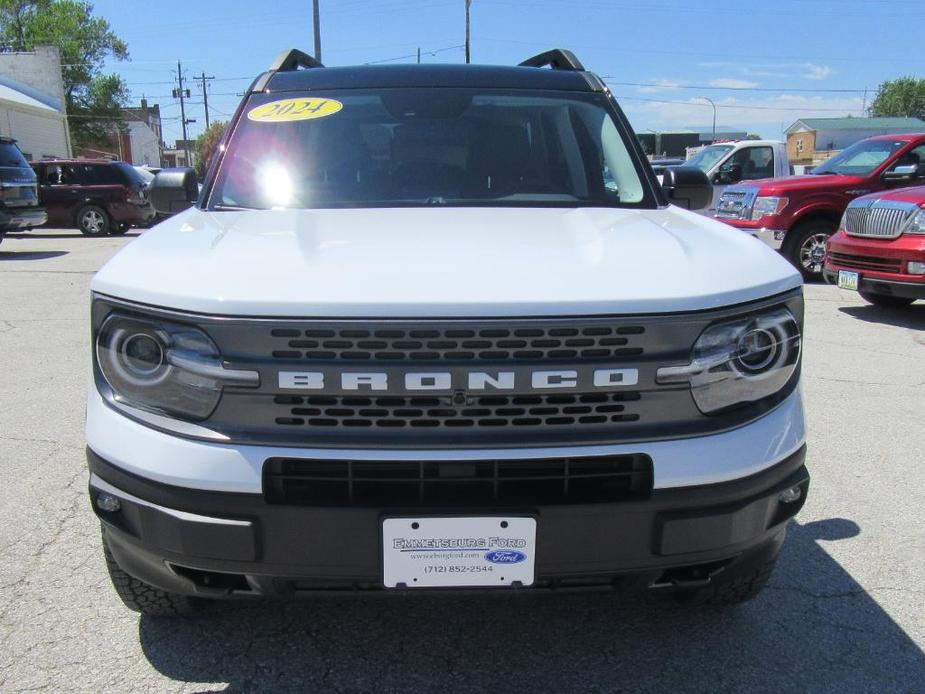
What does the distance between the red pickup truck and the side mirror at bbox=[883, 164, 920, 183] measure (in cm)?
9

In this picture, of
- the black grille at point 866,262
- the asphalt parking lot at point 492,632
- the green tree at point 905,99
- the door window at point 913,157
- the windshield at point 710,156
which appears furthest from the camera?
the green tree at point 905,99

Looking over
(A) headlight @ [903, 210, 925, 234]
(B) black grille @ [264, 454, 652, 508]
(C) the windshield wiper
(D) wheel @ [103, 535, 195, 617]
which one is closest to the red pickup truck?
(A) headlight @ [903, 210, 925, 234]

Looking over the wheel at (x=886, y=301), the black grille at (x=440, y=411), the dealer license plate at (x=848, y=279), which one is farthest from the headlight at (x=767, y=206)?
the black grille at (x=440, y=411)

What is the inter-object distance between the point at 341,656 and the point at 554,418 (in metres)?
1.11

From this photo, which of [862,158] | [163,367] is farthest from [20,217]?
[163,367]

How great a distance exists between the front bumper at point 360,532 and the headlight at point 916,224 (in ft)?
22.3

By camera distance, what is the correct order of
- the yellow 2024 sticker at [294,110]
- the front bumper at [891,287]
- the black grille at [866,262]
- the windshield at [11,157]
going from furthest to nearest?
the windshield at [11,157] < the black grille at [866,262] < the front bumper at [891,287] < the yellow 2024 sticker at [294,110]

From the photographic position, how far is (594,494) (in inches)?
75.2

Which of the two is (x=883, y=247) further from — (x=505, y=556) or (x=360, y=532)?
(x=360, y=532)

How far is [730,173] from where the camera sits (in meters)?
14.0

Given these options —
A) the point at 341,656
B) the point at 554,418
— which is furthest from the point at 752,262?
the point at 341,656

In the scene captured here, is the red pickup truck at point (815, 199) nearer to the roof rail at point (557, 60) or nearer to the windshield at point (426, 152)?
the roof rail at point (557, 60)

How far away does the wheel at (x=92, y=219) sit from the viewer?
18141 millimetres

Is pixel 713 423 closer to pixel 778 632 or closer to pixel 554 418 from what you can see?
pixel 554 418
